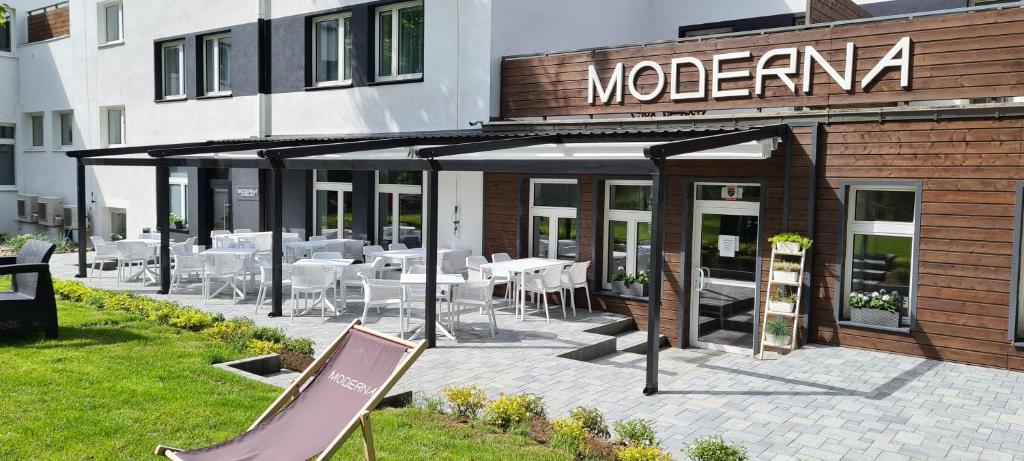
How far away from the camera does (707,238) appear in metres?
10.9

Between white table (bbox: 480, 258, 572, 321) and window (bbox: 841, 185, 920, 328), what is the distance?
12.3ft

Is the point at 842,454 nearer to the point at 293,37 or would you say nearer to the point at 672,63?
the point at 672,63

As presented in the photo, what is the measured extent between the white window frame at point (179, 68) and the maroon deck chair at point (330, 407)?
606 inches

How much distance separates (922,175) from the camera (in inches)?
355

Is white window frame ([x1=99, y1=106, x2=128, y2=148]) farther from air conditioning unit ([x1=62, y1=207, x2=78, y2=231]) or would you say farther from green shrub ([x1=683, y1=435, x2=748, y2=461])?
green shrub ([x1=683, y1=435, x2=748, y2=461])

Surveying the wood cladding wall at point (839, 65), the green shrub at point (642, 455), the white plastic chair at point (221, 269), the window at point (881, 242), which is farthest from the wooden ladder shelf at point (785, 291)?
the white plastic chair at point (221, 269)

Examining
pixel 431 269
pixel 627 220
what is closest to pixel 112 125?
pixel 627 220

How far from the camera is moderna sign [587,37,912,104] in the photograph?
926 centimetres

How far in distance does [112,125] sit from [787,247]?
1827 centimetres

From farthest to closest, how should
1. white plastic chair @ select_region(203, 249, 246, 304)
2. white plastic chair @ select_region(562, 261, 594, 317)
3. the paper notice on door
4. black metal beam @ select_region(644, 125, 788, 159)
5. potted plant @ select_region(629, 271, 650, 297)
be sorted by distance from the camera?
white plastic chair @ select_region(203, 249, 246, 304) → potted plant @ select_region(629, 271, 650, 297) → white plastic chair @ select_region(562, 261, 594, 317) → the paper notice on door → black metal beam @ select_region(644, 125, 788, 159)

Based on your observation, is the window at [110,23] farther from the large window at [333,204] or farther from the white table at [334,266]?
the white table at [334,266]

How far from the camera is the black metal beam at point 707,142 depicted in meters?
7.23

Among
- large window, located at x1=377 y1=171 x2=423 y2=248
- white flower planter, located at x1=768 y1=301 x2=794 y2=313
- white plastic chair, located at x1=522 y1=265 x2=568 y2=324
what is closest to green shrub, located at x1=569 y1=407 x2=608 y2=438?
white flower planter, located at x1=768 y1=301 x2=794 y2=313

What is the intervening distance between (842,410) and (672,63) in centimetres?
555
